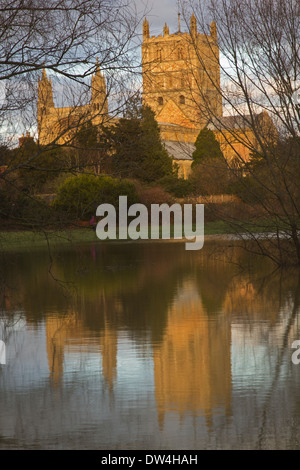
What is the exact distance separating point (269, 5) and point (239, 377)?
37.7ft

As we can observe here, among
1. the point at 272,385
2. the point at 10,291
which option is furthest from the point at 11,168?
the point at 10,291

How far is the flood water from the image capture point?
564 cm

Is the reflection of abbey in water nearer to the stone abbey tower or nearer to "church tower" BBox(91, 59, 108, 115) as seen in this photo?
the stone abbey tower

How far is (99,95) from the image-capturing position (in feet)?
31.4

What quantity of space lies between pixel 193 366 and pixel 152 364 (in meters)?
0.43

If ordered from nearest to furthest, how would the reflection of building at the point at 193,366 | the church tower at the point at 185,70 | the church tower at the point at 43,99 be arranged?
the reflection of building at the point at 193,366
the church tower at the point at 43,99
the church tower at the point at 185,70

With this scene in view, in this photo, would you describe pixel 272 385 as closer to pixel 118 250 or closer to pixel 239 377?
pixel 239 377

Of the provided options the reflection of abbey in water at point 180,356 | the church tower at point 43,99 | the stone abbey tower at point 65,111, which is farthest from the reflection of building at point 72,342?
the church tower at point 43,99

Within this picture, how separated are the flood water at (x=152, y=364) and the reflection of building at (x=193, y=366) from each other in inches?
0.5

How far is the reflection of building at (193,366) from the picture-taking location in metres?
6.32

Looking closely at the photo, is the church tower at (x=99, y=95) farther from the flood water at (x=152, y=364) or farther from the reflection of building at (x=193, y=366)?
the reflection of building at (x=193, y=366)

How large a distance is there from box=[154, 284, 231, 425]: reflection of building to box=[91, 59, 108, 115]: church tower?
2908mm

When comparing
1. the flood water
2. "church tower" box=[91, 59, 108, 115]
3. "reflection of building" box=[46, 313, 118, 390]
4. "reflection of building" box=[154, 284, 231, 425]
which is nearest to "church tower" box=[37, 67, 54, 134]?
"church tower" box=[91, 59, 108, 115]

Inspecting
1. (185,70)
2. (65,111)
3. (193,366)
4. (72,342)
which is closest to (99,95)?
(65,111)
